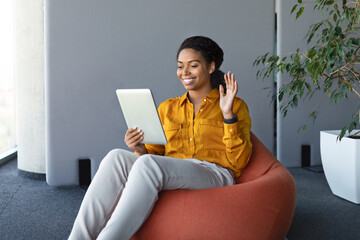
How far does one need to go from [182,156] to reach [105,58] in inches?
56.2

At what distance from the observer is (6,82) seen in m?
4.38

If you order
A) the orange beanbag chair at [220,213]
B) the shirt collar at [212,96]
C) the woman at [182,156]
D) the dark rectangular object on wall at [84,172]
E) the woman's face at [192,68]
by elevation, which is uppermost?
the woman's face at [192,68]

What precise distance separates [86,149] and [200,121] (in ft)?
4.68

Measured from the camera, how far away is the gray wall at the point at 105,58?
299cm

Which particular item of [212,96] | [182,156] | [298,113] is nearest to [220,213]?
[182,156]

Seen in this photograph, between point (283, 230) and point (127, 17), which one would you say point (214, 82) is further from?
point (127, 17)

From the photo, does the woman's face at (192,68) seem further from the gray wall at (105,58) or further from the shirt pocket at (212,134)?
the gray wall at (105,58)

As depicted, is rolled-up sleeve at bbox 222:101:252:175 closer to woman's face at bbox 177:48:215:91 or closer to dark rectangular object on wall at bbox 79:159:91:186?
woman's face at bbox 177:48:215:91

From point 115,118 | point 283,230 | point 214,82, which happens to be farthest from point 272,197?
point 115,118

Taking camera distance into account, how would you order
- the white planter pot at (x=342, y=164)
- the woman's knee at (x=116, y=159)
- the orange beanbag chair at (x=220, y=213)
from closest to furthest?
the orange beanbag chair at (x=220, y=213)
the woman's knee at (x=116, y=159)
the white planter pot at (x=342, y=164)

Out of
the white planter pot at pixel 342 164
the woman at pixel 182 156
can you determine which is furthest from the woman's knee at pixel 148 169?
the white planter pot at pixel 342 164

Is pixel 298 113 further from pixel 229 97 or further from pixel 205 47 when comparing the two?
pixel 229 97

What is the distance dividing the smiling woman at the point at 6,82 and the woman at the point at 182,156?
9.32 ft

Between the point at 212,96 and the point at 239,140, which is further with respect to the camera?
the point at 212,96
